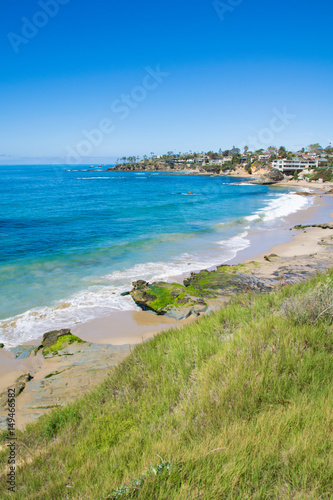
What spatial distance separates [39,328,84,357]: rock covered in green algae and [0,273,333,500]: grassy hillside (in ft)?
15.7

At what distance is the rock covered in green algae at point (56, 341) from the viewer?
9500 mm

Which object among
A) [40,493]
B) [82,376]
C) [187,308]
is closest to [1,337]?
[82,376]

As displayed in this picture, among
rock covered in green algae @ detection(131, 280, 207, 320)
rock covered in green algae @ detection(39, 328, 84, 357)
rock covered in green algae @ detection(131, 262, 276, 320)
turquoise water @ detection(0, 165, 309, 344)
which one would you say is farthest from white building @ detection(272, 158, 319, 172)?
rock covered in green algae @ detection(39, 328, 84, 357)

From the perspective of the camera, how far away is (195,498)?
7.36 ft

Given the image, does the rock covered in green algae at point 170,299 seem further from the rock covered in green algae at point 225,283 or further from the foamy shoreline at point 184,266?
the rock covered in green algae at point 225,283

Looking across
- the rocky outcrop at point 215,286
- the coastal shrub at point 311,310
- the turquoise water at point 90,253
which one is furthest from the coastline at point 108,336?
the coastal shrub at point 311,310

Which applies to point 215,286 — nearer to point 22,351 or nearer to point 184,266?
point 184,266

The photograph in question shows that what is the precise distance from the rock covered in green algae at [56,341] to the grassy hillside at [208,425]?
4783mm

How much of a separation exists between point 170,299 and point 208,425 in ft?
31.7

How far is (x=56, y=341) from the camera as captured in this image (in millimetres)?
9820

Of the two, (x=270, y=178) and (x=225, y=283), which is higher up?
(x=270, y=178)

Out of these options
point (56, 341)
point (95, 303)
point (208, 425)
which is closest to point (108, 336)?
point (56, 341)

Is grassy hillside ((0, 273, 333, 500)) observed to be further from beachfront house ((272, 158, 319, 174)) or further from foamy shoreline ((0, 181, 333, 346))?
beachfront house ((272, 158, 319, 174))

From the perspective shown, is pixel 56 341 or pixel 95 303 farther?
pixel 95 303
